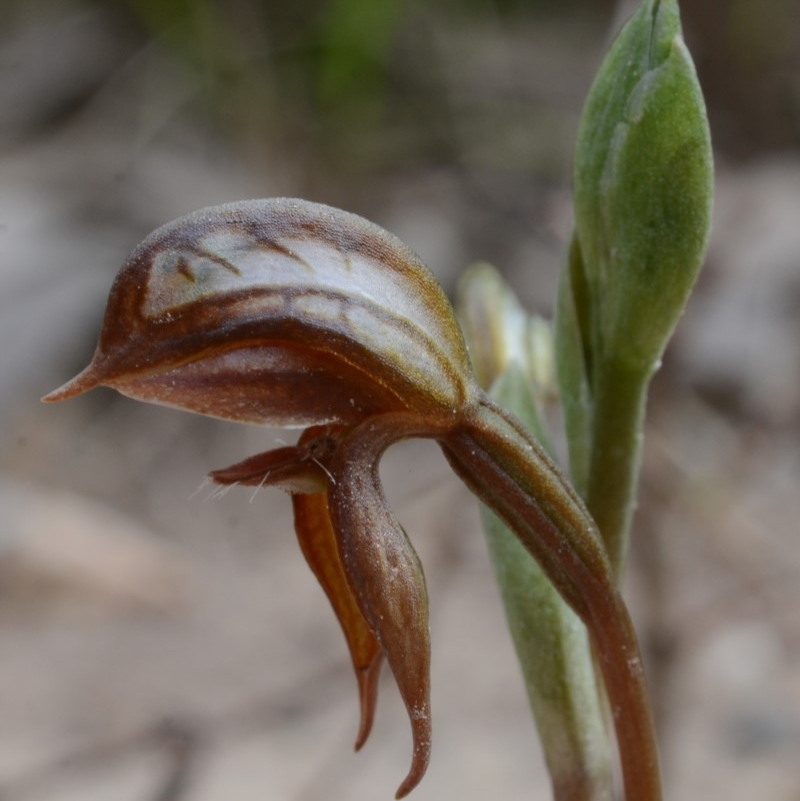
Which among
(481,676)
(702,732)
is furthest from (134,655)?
(702,732)

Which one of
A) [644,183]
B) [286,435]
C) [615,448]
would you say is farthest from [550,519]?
[286,435]

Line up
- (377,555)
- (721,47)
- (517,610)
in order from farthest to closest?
(721,47)
(517,610)
(377,555)

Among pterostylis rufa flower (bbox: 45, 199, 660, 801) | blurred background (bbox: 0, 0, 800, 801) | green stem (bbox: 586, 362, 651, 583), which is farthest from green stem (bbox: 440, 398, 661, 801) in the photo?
blurred background (bbox: 0, 0, 800, 801)

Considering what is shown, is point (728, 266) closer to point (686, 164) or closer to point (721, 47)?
point (721, 47)

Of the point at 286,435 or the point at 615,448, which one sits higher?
the point at 615,448

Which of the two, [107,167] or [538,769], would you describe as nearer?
[538,769]

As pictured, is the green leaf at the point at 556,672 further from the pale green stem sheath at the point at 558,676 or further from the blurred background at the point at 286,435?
the blurred background at the point at 286,435

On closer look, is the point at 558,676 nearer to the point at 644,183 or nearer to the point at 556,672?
the point at 556,672
